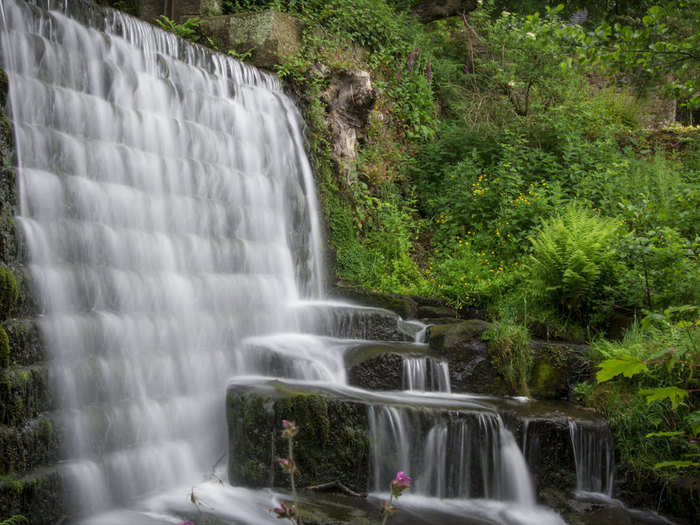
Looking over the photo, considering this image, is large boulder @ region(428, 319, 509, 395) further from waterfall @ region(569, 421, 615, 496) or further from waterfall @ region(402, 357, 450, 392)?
waterfall @ region(569, 421, 615, 496)

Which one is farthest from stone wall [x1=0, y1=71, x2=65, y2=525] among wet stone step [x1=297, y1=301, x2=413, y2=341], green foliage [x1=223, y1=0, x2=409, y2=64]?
green foliage [x1=223, y1=0, x2=409, y2=64]

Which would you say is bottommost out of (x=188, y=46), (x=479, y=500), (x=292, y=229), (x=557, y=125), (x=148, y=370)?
(x=479, y=500)

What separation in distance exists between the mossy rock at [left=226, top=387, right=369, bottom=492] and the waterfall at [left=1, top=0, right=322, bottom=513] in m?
0.70

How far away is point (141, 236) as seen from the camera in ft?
22.2

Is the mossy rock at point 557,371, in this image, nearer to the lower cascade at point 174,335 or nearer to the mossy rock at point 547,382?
the mossy rock at point 547,382

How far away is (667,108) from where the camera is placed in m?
18.6

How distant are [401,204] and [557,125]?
345 cm

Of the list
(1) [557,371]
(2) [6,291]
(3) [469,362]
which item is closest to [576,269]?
(1) [557,371]

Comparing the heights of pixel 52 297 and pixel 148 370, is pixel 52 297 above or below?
above

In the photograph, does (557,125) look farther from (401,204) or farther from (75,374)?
(75,374)

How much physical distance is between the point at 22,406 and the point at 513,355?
4764mm

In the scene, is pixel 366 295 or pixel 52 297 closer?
pixel 52 297

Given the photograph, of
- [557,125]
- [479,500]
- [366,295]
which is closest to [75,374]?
[479,500]

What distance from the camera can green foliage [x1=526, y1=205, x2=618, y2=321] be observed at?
7863mm
